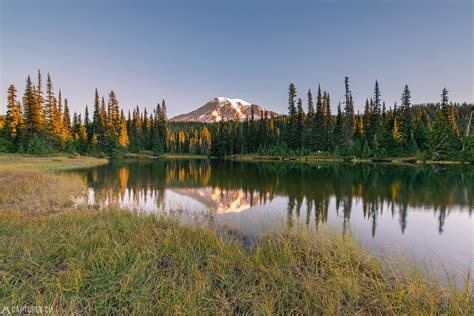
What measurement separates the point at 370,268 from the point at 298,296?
261 centimetres

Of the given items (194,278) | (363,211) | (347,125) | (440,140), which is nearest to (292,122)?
(347,125)

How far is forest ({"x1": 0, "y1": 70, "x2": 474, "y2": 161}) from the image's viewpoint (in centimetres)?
4872

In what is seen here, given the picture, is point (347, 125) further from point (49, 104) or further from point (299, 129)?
point (49, 104)

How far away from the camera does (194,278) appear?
4.66 metres

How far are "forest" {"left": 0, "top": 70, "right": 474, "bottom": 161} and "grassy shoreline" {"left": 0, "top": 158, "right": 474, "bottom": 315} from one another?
168ft

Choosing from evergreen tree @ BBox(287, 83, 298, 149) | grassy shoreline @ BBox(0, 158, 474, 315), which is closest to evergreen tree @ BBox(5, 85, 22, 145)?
grassy shoreline @ BBox(0, 158, 474, 315)

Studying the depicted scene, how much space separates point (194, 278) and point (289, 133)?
72.3 metres

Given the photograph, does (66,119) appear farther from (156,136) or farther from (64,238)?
(64,238)

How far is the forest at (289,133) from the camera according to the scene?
48719 millimetres

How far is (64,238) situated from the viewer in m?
6.10

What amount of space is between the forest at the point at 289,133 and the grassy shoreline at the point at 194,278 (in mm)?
51055

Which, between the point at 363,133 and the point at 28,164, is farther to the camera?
the point at 363,133

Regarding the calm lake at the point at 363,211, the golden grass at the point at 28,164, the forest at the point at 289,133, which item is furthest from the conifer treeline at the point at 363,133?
Result: the golden grass at the point at 28,164

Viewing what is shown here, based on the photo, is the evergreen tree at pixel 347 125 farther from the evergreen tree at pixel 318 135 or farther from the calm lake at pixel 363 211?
the calm lake at pixel 363 211
